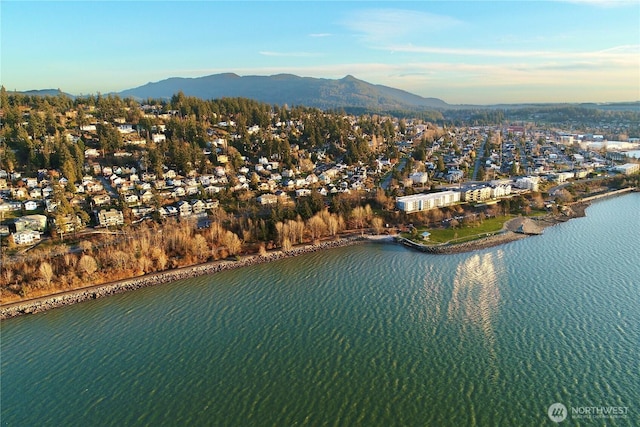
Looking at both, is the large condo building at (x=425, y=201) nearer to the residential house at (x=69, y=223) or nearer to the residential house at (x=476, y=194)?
the residential house at (x=476, y=194)

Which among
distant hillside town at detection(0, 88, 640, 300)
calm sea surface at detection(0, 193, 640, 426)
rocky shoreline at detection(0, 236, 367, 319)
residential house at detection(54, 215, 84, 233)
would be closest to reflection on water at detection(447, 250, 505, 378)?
→ calm sea surface at detection(0, 193, 640, 426)

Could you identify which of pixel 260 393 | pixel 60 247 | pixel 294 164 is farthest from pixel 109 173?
pixel 260 393

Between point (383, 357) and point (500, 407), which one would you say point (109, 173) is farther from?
point (500, 407)

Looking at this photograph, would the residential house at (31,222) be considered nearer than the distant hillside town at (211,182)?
No

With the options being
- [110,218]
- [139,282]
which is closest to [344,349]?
[139,282]

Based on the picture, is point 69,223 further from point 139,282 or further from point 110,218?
point 139,282

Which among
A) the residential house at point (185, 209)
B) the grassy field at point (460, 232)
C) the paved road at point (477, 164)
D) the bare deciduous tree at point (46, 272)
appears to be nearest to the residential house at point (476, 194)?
the grassy field at point (460, 232)
